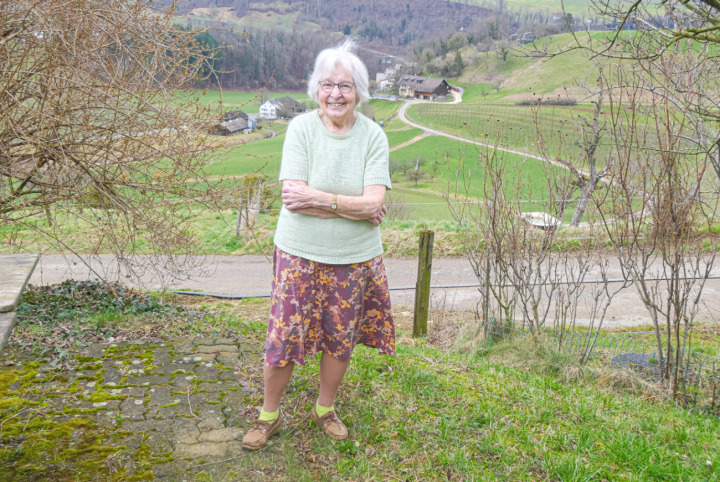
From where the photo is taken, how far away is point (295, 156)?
238 cm

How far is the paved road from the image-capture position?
25.5 feet

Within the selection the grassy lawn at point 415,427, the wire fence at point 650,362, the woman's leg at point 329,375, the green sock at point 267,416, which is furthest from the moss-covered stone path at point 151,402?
the wire fence at point 650,362

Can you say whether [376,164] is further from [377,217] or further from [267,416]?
[267,416]

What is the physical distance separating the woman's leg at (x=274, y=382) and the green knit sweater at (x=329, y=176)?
1.93 feet

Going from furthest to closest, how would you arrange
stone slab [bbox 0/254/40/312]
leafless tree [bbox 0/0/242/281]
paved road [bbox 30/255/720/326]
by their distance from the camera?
paved road [bbox 30/255/720/326] → leafless tree [bbox 0/0/242/281] → stone slab [bbox 0/254/40/312]

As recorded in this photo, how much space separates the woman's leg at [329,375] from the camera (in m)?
2.62

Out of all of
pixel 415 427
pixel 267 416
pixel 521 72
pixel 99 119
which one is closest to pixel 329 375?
pixel 267 416

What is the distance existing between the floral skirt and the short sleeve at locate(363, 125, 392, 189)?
391 millimetres

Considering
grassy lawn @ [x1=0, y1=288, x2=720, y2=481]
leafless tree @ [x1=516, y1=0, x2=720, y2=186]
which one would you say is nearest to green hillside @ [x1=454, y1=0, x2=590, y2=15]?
leafless tree @ [x1=516, y1=0, x2=720, y2=186]

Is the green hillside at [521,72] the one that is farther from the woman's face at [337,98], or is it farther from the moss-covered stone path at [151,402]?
the woman's face at [337,98]

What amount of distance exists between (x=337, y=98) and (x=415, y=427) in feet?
5.82

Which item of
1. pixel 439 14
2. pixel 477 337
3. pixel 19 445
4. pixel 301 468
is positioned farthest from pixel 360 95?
pixel 439 14

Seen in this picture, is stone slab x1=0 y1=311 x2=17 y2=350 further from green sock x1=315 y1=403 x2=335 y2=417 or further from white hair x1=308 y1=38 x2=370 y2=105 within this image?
white hair x1=308 y1=38 x2=370 y2=105

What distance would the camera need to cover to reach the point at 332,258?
2385 mm
